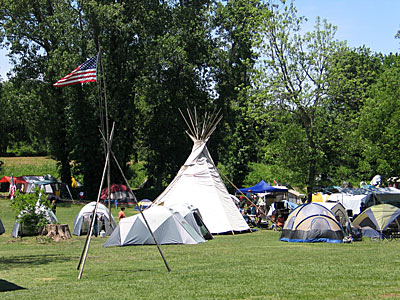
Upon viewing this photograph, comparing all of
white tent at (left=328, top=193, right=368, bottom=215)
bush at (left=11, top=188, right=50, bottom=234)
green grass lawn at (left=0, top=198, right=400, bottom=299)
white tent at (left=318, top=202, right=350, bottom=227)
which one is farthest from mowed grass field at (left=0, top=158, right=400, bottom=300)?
white tent at (left=328, top=193, right=368, bottom=215)

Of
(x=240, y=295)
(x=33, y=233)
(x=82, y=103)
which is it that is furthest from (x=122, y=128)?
(x=240, y=295)

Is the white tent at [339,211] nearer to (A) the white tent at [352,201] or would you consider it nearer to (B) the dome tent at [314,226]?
(B) the dome tent at [314,226]

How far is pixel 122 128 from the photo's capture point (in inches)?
1757

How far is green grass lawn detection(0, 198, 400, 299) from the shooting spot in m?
10.2

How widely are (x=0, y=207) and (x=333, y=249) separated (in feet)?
93.0

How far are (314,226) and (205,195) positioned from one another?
5.95 meters

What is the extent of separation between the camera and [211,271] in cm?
1294

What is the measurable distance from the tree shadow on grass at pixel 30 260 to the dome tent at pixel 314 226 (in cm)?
862

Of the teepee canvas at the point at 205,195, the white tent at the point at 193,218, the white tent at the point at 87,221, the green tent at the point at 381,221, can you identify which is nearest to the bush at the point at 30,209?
the white tent at the point at 87,221

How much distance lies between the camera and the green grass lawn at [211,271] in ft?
33.4

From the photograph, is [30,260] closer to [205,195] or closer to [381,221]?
[205,195]

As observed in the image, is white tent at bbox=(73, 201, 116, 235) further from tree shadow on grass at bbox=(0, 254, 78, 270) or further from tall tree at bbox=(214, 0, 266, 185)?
tall tree at bbox=(214, 0, 266, 185)

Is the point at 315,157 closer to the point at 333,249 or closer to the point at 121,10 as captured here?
the point at 333,249

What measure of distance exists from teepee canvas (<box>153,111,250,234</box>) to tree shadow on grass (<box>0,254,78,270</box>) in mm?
7479
